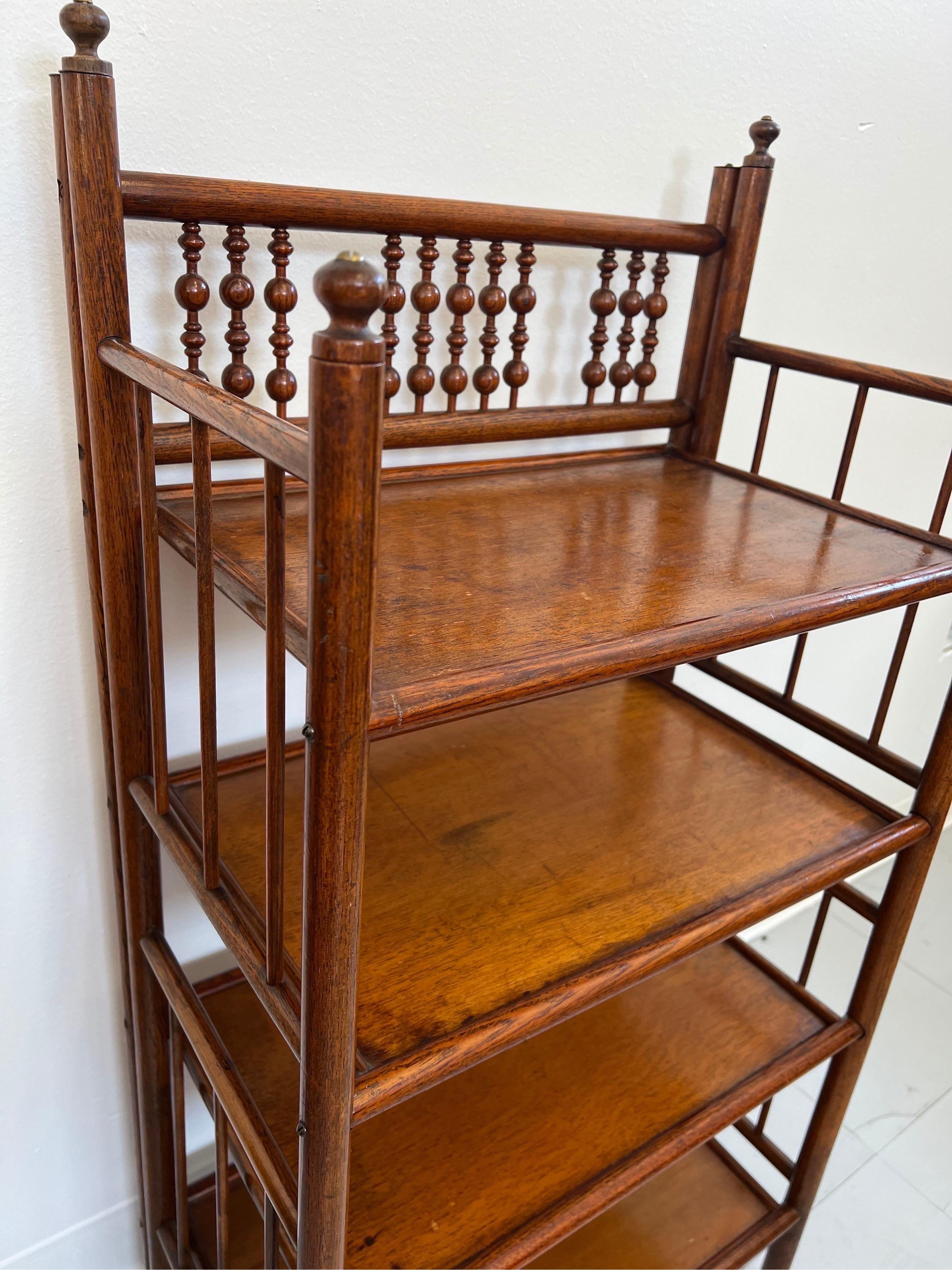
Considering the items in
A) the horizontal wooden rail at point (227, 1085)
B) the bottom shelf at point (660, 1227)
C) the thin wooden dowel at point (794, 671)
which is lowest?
the bottom shelf at point (660, 1227)

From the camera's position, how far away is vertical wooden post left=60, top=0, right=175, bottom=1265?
667 mm

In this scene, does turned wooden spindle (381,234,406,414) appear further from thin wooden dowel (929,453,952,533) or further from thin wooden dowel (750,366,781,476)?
thin wooden dowel (929,453,952,533)

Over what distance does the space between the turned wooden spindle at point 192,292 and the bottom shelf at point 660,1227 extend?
3.16 feet

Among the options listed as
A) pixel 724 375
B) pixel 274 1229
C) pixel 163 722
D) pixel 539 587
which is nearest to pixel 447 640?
pixel 539 587

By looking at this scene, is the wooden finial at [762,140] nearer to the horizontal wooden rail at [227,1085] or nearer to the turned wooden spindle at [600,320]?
the turned wooden spindle at [600,320]

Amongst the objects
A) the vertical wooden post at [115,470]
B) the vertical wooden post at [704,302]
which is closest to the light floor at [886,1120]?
the vertical wooden post at [115,470]

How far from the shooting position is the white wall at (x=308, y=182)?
80 cm

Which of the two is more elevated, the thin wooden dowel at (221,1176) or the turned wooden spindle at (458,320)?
the turned wooden spindle at (458,320)

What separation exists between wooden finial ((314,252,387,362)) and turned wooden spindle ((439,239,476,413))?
54 cm

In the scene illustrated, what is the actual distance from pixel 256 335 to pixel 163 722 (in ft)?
1.24

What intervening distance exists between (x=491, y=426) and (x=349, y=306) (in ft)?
2.01

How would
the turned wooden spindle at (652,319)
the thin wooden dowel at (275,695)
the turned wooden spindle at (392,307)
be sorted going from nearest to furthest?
1. the thin wooden dowel at (275,695)
2. the turned wooden spindle at (392,307)
3. the turned wooden spindle at (652,319)

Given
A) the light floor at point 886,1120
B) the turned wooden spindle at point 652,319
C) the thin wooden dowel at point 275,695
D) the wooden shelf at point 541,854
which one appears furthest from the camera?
the light floor at point 886,1120

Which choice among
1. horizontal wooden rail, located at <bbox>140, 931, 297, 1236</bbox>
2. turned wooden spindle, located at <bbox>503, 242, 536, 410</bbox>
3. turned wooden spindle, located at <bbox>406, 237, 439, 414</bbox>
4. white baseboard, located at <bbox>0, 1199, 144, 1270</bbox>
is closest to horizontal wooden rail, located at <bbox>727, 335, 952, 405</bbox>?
turned wooden spindle, located at <bbox>503, 242, 536, 410</bbox>
